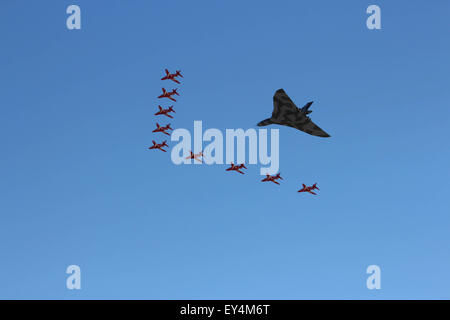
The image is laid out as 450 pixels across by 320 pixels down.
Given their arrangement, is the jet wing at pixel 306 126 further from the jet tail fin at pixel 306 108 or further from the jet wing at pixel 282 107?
the jet tail fin at pixel 306 108

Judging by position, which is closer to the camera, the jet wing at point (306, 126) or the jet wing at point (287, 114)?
the jet wing at point (287, 114)

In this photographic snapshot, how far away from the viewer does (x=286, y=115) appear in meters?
92.9

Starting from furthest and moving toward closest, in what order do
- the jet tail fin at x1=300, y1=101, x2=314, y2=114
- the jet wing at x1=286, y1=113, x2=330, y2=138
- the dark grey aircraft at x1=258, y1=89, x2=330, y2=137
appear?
the jet wing at x1=286, y1=113, x2=330, y2=138 → the dark grey aircraft at x1=258, y1=89, x2=330, y2=137 → the jet tail fin at x1=300, y1=101, x2=314, y2=114

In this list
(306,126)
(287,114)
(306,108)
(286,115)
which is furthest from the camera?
(306,126)

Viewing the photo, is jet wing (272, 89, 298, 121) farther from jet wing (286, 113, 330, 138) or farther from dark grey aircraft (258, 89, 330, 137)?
jet wing (286, 113, 330, 138)

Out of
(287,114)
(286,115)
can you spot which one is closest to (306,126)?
(286,115)

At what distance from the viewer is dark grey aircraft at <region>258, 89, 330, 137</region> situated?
9119cm

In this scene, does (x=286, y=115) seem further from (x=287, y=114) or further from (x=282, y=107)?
(x=282, y=107)

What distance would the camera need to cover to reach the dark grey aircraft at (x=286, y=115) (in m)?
91.2

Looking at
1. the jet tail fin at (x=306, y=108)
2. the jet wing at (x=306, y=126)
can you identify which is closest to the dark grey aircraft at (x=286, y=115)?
the jet wing at (x=306, y=126)

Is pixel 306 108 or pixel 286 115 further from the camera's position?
pixel 286 115

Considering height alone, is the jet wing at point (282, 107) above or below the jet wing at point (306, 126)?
above

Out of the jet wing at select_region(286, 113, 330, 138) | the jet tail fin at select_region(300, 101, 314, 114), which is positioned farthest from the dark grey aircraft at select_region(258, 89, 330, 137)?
the jet tail fin at select_region(300, 101, 314, 114)
